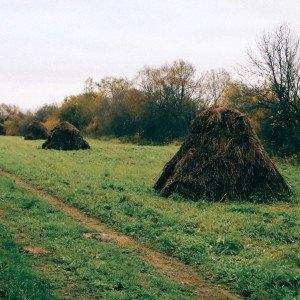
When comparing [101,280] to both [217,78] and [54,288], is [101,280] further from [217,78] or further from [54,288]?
[217,78]

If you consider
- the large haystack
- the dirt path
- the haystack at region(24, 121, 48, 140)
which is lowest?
the dirt path

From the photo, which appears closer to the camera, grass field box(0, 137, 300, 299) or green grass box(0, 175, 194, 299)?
green grass box(0, 175, 194, 299)

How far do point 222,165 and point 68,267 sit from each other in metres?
9.23

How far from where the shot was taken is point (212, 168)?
54.6ft

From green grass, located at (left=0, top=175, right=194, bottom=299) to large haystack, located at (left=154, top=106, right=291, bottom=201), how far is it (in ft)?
18.4

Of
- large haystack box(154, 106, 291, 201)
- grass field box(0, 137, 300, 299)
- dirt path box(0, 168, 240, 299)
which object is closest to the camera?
dirt path box(0, 168, 240, 299)

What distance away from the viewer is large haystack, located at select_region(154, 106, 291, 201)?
647 inches

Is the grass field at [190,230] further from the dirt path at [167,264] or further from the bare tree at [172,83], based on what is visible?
the bare tree at [172,83]

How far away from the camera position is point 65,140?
1560 inches

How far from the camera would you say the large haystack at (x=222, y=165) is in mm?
16422

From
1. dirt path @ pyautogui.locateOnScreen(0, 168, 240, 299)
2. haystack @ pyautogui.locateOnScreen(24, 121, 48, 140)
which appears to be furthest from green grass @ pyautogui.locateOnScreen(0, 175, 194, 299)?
haystack @ pyautogui.locateOnScreen(24, 121, 48, 140)

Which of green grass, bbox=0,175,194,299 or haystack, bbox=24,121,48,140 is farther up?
haystack, bbox=24,121,48,140

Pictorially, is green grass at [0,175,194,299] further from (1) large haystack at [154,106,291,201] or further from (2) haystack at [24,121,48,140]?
(2) haystack at [24,121,48,140]

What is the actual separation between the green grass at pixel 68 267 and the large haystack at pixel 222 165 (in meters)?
5.60
